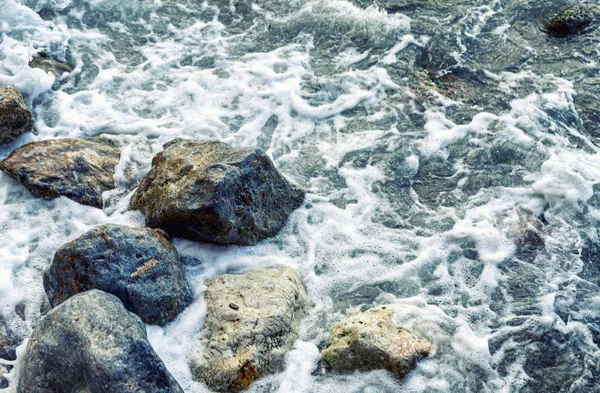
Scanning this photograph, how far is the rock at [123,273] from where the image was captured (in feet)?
14.8

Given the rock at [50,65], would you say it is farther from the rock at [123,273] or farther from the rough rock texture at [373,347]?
the rough rock texture at [373,347]

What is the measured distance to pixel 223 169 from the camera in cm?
514

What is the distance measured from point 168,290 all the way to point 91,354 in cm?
97

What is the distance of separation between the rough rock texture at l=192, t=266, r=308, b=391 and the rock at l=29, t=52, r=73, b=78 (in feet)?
11.9

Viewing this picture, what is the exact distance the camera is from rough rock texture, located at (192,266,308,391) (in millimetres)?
4301

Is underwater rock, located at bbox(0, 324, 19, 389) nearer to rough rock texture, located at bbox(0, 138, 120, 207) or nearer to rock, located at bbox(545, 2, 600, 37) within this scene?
rough rock texture, located at bbox(0, 138, 120, 207)

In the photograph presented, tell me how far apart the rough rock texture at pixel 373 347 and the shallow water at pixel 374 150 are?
0.10 m

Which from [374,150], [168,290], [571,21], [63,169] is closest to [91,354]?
[168,290]

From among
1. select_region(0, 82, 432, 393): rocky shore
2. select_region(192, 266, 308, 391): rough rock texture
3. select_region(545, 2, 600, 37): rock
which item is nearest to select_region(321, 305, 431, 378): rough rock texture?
select_region(0, 82, 432, 393): rocky shore

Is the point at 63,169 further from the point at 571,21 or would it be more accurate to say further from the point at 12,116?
the point at 571,21

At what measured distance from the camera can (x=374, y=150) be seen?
6.46 m

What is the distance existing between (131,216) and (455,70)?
419 centimetres

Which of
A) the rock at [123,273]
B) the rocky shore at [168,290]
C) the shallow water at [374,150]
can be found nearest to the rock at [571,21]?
the shallow water at [374,150]

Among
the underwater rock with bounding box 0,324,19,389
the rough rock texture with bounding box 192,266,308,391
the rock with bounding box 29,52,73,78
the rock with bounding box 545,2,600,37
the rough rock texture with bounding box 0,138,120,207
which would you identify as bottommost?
the underwater rock with bounding box 0,324,19,389
